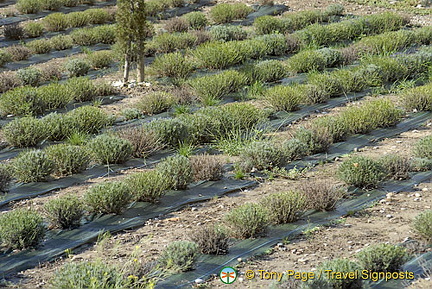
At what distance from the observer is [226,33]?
12.9 meters

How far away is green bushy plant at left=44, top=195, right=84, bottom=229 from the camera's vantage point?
5.82 m

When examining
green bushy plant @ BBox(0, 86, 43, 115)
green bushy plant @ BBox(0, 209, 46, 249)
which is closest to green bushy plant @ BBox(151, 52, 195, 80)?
green bushy plant @ BBox(0, 86, 43, 115)

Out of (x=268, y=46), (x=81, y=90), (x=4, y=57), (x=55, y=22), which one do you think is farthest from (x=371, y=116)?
(x=55, y=22)

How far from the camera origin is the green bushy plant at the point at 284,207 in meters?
5.87

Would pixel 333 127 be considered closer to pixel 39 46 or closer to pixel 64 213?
pixel 64 213

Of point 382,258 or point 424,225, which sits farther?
point 424,225

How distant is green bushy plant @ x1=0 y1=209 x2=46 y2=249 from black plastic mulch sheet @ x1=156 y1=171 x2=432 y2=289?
1.30 meters

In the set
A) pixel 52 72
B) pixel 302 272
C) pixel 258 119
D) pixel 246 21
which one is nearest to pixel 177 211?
pixel 302 272

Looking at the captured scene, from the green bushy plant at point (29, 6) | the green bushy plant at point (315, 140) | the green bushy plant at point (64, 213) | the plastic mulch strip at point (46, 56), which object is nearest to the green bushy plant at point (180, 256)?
the green bushy plant at point (64, 213)

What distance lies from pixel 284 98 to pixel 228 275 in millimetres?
4342

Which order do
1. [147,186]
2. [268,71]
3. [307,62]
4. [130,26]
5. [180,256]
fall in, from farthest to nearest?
[307,62] → [268,71] → [130,26] → [147,186] → [180,256]

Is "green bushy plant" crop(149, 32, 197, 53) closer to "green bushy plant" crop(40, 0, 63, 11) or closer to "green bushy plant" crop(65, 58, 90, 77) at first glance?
"green bushy plant" crop(65, 58, 90, 77)

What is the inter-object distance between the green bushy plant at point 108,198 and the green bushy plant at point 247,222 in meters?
1.03

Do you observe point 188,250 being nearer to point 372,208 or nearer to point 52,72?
point 372,208
